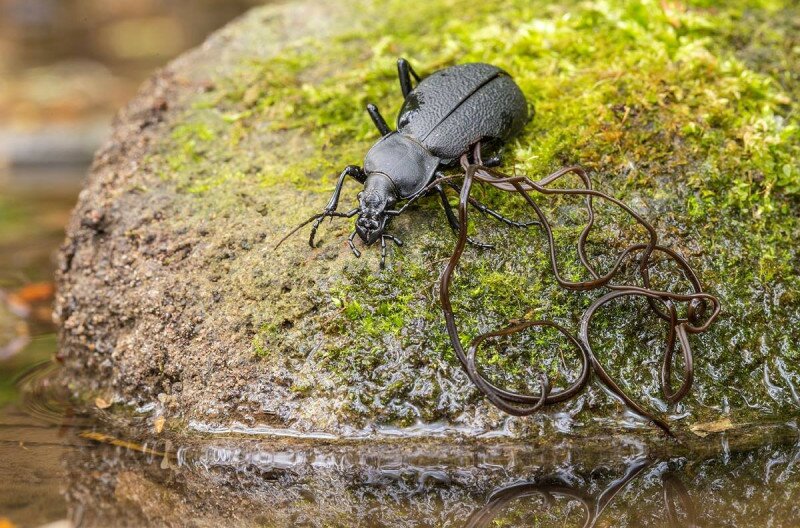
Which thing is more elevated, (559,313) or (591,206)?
(591,206)

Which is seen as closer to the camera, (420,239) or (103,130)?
(420,239)

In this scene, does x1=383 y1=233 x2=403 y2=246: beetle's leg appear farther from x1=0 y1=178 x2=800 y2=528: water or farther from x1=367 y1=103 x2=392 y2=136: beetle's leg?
x1=0 y1=178 x2=800 y2=528: water

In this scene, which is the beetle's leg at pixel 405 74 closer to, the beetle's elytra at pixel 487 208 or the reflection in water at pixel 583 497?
the beetle's elytra at pixel 487 208

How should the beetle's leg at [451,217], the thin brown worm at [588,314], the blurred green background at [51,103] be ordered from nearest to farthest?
1. the thin brown worm at [588,314]
2. the beetle's leg at [451,217]
3. the blurred green background at [51,103]

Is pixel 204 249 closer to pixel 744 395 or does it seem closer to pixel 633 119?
pixel 633 119

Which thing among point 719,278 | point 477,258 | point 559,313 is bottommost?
point 719,278

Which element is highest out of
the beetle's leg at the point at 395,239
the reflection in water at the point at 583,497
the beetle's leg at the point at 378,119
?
the beetle's leg at the point at 378,119

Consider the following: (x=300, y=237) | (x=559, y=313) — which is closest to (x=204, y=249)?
(x=300, y=237)

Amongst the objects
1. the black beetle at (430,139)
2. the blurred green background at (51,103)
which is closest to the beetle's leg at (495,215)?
the black beetle at (430,139)
